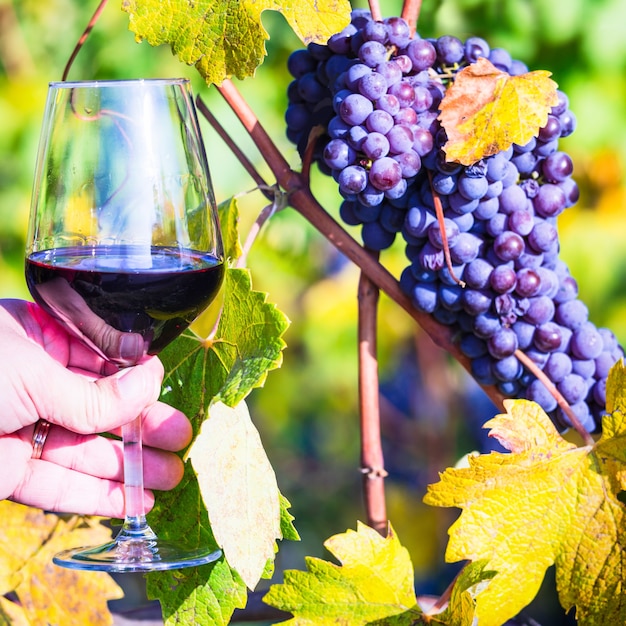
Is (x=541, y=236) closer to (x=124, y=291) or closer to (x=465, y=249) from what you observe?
(x=465, y=249)

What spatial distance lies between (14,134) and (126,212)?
1840 mm

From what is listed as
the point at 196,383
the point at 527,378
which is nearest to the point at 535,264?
the point at 527,378

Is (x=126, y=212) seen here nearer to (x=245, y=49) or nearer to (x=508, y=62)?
(x=245, y=49)

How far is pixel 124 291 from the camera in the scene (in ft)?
Answer: 2.75

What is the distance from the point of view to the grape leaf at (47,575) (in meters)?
1.08

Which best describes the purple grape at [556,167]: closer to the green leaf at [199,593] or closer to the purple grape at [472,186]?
the purple grape at [472,186]

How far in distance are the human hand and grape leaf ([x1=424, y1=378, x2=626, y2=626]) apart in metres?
0.28

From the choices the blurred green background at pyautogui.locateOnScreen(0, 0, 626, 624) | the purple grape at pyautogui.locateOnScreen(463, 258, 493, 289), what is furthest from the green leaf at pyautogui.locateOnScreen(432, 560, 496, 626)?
the blurred green background at pyautogui.locateOnScreen(0, 0, 626, 624)

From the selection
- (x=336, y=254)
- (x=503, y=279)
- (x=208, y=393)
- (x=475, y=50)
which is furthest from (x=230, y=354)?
(x=336, y=254)

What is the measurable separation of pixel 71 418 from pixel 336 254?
1.91 metres

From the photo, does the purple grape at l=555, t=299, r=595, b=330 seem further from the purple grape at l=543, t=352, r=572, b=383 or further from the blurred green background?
the blurred green background

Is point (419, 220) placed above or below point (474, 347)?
above

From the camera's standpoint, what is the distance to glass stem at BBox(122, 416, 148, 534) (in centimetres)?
88

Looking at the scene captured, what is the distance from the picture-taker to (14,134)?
2561 millimetres
